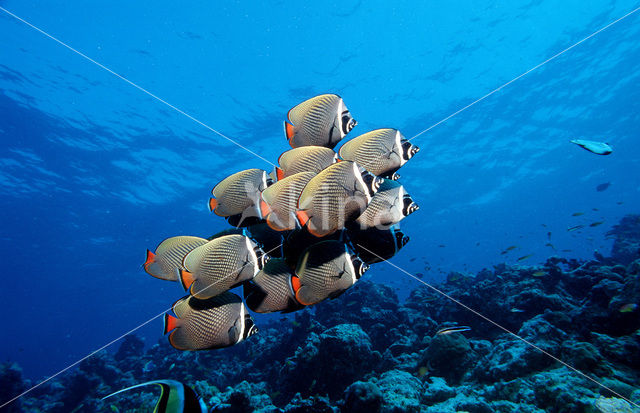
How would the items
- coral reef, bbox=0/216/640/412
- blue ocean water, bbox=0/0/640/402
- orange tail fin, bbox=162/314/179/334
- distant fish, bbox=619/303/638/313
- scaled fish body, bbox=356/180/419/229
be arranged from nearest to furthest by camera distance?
orange tail fin, bbox=162/314/179/334 < scaled fish body, bbox=356/180/419/229 < coral reef, bbox=0/216/640/412 < distant fish, bbox=619/303/638/313 < blue ocean water, bbox=0/0/640/402

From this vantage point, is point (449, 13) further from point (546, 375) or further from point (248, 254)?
point (248, 254)

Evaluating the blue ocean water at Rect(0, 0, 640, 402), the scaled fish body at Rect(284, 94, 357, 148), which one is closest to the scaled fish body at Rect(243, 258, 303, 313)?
the scaled fish body at Rect(284, 94, 357, 148)

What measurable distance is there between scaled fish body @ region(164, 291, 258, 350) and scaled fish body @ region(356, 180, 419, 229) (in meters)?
0.99

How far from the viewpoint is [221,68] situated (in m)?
20.7

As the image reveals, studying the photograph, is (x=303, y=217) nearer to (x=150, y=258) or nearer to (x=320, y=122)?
(x=320, y=122)

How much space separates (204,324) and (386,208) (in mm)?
1302

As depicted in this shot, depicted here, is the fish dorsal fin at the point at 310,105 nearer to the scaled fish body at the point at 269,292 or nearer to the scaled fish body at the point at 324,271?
the scaled fish body at the point at 324,271

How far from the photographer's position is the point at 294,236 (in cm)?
188

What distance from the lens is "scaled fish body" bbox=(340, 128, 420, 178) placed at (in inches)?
74.2

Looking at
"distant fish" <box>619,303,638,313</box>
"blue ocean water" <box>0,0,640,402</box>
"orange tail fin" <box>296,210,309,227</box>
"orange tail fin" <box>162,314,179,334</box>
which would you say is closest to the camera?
"orange tail fin" <box>296,210,309,227</box>

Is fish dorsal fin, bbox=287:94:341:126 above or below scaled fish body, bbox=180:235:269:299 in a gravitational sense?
→ above

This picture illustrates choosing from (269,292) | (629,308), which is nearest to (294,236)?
(269,292)

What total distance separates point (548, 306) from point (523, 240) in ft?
282

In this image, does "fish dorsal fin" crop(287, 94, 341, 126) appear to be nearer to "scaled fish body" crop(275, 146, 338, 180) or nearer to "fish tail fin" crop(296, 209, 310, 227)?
"scaled fish body" crop(275, 146, 338, 180)
